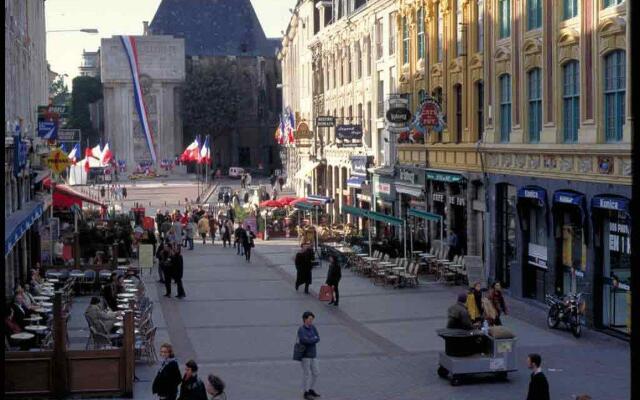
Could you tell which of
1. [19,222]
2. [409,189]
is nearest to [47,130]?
[19,222]

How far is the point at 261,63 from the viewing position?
11750 cm

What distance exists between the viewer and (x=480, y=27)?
31766 mm

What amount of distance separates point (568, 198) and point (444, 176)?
35.0ft

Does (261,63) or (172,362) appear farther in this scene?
(261,63)

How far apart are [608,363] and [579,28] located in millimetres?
8621

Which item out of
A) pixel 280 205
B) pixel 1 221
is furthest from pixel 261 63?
pixel 1 221

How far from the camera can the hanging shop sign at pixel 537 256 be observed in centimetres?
2647

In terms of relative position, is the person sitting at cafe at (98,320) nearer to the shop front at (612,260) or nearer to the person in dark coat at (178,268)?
the person in dark coat at (178,268)

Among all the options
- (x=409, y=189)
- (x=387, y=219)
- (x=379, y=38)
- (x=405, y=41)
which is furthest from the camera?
(x=379, y=38)

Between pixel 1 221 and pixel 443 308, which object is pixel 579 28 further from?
pixel 1 221

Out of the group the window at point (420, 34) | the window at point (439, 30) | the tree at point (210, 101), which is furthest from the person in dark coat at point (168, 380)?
the tree at point (210, 101)

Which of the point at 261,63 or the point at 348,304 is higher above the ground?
the point at 261,63

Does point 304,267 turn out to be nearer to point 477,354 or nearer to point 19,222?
point 19,222

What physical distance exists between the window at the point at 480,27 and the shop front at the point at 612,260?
9.82 metres
